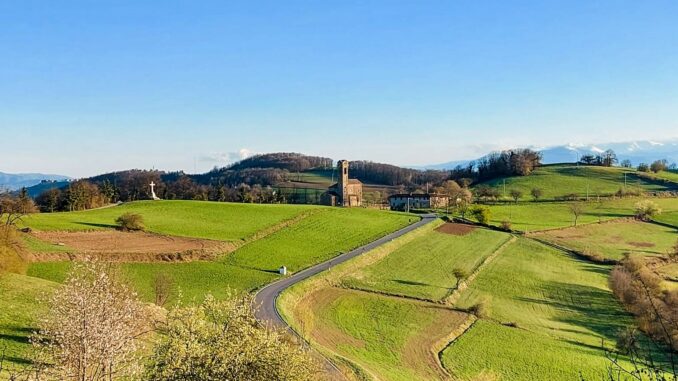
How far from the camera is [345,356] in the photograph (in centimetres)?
3531

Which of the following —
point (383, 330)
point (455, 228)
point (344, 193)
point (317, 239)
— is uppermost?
point (344, 193)

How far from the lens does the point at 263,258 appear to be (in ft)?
204

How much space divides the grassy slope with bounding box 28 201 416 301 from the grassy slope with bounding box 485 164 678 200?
259ft

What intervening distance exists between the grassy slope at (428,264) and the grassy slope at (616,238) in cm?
1254

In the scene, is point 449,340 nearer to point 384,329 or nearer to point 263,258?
point 384,329

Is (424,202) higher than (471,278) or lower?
higher

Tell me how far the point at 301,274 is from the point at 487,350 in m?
23.1

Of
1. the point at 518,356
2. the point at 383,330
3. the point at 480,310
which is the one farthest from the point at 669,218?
the point at 383,330

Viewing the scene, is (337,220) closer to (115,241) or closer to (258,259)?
(258,259)

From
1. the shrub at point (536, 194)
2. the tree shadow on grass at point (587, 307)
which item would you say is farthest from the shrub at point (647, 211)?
the tree shadow on grass at point (587, 307)

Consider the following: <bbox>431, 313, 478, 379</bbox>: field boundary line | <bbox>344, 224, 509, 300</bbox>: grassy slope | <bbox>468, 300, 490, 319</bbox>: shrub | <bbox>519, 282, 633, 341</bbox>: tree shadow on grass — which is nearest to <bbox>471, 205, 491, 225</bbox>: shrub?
<bbox>344, 224, 509, 300</bbox>: grassy slope

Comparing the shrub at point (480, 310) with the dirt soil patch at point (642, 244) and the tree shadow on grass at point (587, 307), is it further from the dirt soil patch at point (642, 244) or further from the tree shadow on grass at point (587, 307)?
the dirt soil patch at point (642, 244)

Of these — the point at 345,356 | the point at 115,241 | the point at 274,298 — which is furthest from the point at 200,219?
the point at 345,356

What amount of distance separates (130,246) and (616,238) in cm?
8648
